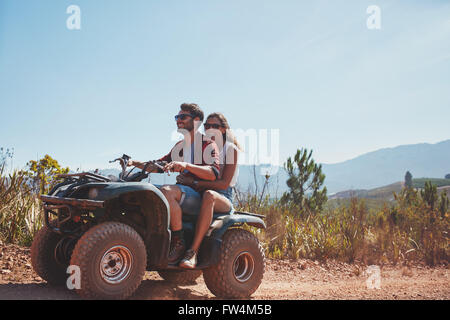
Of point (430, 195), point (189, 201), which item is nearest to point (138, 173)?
point (189, 201)

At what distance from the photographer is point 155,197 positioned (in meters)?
4.10

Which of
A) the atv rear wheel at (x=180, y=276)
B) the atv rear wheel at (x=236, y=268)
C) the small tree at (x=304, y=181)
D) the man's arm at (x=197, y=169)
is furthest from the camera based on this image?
the small tree at (x=304, y=181)

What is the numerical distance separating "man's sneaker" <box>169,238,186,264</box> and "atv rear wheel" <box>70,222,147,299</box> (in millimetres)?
481

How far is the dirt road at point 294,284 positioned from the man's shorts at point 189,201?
95 centimetres

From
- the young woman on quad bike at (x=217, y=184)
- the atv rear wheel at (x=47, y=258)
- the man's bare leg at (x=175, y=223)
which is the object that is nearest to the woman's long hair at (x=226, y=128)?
the young woman on quad bike at (x=217, y=184)

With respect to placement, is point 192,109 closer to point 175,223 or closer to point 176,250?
point 175,223

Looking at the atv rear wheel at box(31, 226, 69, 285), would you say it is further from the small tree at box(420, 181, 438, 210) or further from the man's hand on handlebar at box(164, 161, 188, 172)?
the small tree at box(420, 181, 438, 210)

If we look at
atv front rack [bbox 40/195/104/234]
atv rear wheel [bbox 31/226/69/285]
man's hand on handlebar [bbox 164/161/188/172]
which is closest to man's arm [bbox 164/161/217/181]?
man's hand on handlebar [bbox 164/161/188/172]

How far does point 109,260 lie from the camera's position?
379 cm

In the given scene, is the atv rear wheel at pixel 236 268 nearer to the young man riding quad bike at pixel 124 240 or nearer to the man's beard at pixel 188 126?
the young man riding quad bike at pixel 124 240

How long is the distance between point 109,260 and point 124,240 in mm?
226

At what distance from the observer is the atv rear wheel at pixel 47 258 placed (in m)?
4.36

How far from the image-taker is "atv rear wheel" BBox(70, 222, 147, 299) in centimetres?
357
